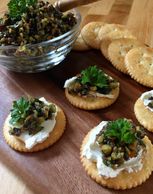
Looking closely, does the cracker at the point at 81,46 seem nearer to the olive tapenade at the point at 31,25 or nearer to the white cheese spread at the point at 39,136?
the olive tapenade at the point at 31,25

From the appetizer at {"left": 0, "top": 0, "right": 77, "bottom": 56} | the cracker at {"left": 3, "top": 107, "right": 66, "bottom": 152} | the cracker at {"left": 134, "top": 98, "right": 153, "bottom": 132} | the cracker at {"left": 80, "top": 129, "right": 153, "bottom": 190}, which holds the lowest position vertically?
the cracker at {"left": 3, "top": 107, "right": 66, "bottom": 152}

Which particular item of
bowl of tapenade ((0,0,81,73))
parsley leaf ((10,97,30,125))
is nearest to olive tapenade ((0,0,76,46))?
bowl of tapenade ((0,0,81,73))

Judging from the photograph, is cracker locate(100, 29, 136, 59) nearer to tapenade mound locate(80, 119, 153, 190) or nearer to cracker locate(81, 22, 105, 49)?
cracker locate(81, 22, 105, 49)

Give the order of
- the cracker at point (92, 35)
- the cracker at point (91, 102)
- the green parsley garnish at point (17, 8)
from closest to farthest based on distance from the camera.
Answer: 1. the cracker at point (91, 102)
2. the green parsley garnish at point (17, 8)
3. the cracker at point (92, 35)

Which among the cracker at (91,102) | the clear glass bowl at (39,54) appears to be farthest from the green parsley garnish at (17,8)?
the cracker at (91,102)

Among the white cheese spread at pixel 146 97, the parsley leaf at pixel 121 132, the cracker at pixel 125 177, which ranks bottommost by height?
the cracker at pixel 125 177

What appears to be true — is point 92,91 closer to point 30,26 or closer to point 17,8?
point 30,26

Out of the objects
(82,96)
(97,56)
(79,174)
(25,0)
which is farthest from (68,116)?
(25,0)
